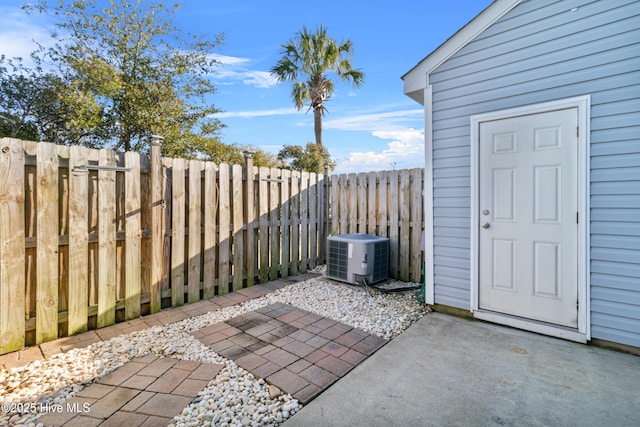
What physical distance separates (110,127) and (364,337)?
8023 millimetres

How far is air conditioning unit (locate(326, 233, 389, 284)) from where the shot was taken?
163 inches

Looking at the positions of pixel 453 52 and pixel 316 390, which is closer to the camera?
pixel 316 390

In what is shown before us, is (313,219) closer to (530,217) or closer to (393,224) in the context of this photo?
(393,224)

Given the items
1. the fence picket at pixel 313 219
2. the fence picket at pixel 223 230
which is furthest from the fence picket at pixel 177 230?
the fence picket at pixel 313 219

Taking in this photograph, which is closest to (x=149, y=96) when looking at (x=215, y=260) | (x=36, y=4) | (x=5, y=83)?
(x=36, y=4)

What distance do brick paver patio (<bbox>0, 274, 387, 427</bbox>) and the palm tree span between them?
29.9ft

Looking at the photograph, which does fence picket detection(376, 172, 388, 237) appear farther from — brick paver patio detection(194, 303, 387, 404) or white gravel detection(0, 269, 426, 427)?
brick paver patio detection(194, 303, 387, 404)

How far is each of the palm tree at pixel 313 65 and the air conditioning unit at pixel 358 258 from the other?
786 centimetres

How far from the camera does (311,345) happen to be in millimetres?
2525

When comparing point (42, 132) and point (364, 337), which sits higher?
point (42, 132)

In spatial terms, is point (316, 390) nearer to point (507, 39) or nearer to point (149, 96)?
point (507, 39)

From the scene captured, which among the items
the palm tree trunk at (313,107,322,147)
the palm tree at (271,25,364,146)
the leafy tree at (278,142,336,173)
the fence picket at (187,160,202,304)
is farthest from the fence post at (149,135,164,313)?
the leafy tree at (278,142,336,173)

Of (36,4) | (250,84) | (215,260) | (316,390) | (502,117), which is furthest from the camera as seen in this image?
(250,84)

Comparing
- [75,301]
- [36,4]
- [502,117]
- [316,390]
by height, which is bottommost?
[316,390]
